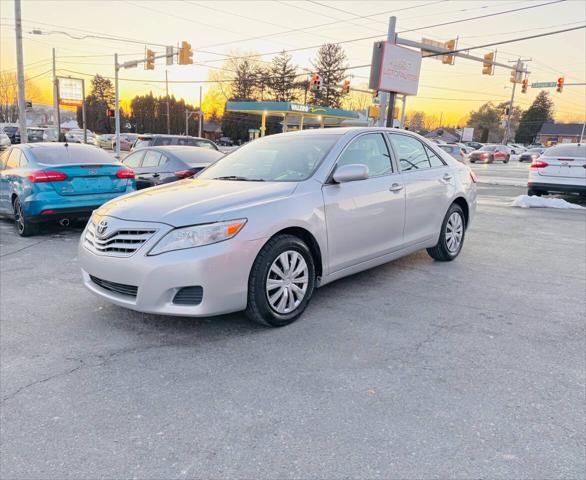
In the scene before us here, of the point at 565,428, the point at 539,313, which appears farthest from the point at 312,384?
the point at 539,313

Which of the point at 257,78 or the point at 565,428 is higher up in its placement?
the point at 257,78

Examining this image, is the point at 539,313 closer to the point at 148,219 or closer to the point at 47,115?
the point at 148,219

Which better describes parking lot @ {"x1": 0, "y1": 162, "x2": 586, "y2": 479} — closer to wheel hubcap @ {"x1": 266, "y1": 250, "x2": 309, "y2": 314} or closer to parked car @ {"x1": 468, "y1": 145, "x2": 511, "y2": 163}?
wheel hubcap @ {"x1": 266, "y1": 250, "x2": 309, "y2": 314}

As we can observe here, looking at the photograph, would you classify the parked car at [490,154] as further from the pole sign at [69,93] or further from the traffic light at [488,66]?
the pole sign at [69,93]

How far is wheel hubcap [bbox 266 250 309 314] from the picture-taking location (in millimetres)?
3643

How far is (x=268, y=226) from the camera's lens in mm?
3541

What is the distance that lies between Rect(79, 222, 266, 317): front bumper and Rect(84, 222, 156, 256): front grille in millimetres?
52

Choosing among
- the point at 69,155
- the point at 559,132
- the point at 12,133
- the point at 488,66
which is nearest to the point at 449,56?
the point at 488,66

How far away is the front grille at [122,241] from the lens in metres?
3.42

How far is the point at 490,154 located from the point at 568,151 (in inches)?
1163

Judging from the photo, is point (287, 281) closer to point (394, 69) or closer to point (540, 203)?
point (540, 203)

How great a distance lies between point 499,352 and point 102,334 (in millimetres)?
2993

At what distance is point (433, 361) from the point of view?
3223 millimetres

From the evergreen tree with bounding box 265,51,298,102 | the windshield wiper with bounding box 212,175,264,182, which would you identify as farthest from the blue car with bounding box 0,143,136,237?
the evergreen tree with bounding box 265,51,298,102
